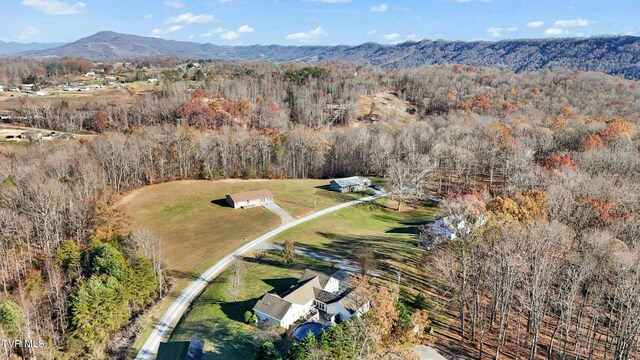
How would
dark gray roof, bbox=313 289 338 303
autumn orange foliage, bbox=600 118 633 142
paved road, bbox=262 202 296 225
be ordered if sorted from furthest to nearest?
autumn orange foliage, bbox=600 118 633 142, paved road, bbox=262 202 296 225, dark gray roof, bbox=313 289 338 303

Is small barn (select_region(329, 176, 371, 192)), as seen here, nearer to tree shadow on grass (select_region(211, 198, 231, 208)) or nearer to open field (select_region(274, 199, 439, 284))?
open field (select_region(274, 199, 439, 284))

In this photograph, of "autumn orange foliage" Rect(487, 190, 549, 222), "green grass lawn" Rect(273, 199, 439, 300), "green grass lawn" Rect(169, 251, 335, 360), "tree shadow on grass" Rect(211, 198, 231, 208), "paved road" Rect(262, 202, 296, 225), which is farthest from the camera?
"tree shadow on grass" Rect(211, 198, 231, 208)

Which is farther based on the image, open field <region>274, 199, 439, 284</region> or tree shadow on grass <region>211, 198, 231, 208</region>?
tree shadow on grass <region>211, 198, 231, 208</region>

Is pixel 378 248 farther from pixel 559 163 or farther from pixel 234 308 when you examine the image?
pixel 559 163

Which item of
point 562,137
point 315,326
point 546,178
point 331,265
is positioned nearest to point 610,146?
point 562,137

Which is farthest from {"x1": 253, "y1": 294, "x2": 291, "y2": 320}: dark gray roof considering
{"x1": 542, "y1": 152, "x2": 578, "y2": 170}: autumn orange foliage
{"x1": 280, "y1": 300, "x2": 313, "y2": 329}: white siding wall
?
{"x1": 542, "y1": 152, "x2": 578, "y2": 170}: autumn orange foliage

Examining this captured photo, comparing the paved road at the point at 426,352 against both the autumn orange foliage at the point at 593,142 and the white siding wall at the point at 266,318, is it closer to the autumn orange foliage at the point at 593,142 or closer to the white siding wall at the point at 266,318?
the white siding wall at the point at 266,318

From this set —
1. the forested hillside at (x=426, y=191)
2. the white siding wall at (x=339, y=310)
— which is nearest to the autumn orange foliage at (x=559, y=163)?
the forested hillside at (x=426, y=191)
